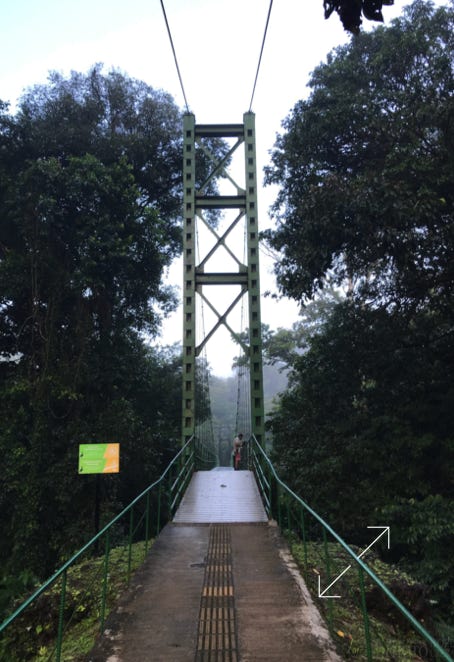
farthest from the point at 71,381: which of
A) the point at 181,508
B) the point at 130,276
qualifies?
the point at 181,508

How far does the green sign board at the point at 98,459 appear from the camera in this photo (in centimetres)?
Answer: 679

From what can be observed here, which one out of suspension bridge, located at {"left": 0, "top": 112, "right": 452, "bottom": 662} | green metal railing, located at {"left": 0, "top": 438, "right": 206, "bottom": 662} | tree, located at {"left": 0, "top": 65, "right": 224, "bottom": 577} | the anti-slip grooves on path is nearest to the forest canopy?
suspension bridge, located at {"left": 0, "top": 112, "right": 452, "bottom": 662}

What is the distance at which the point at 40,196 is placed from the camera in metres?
11.1

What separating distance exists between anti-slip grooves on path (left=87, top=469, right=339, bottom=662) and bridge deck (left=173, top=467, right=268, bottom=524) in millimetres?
597

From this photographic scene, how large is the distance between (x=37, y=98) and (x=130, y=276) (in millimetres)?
6021

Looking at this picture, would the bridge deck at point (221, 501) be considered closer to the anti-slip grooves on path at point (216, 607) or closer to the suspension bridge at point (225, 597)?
the suspension bridge at point (225, 597)

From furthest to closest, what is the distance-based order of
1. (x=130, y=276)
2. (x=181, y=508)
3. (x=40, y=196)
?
(x=130, y=276)
(x=40, y=196)
(x=181, y=508)

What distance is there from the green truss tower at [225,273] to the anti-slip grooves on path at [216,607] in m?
4.13

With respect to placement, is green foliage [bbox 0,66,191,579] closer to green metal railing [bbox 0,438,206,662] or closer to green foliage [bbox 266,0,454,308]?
green metal railing [bbox 0,438,206,662]

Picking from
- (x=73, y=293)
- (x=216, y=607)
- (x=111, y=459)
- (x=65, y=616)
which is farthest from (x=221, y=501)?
(x=73, y=293)

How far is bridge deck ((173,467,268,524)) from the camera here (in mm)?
6613

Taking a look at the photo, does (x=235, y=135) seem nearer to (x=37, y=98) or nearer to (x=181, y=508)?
(x=37, y=98)

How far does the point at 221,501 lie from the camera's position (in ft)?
24.3

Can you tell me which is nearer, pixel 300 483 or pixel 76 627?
pixel 76 627
